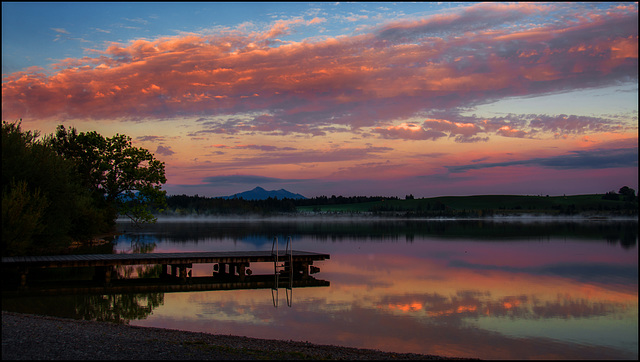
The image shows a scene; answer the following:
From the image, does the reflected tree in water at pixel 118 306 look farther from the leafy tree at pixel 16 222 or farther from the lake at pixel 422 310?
the leafy tree at pixel 16 222

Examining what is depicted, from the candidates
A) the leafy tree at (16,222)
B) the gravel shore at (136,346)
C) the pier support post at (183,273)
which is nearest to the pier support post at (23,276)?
the leafy tree at (16,222)

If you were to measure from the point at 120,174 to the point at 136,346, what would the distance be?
40.8 metres

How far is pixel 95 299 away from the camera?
21.5m

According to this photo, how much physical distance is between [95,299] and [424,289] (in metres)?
14.7

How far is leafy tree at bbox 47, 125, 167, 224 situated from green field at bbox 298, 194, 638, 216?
11846 cm

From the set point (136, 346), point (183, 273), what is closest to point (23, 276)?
point (183, 273)

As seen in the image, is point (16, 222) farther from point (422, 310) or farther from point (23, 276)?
point (422, 310)

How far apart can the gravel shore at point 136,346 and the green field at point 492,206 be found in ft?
443

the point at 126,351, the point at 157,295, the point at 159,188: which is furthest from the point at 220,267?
→ the point at 159,188

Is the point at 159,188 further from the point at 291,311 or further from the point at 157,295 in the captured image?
the point at 291,311

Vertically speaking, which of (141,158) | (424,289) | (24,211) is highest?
(141,158)

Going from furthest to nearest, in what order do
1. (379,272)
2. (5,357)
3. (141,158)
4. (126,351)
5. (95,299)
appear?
(141,158), (379,272), (95,299), (126,351), (5,357)

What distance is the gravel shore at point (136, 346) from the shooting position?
36.9ft

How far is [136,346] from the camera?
479 inches
